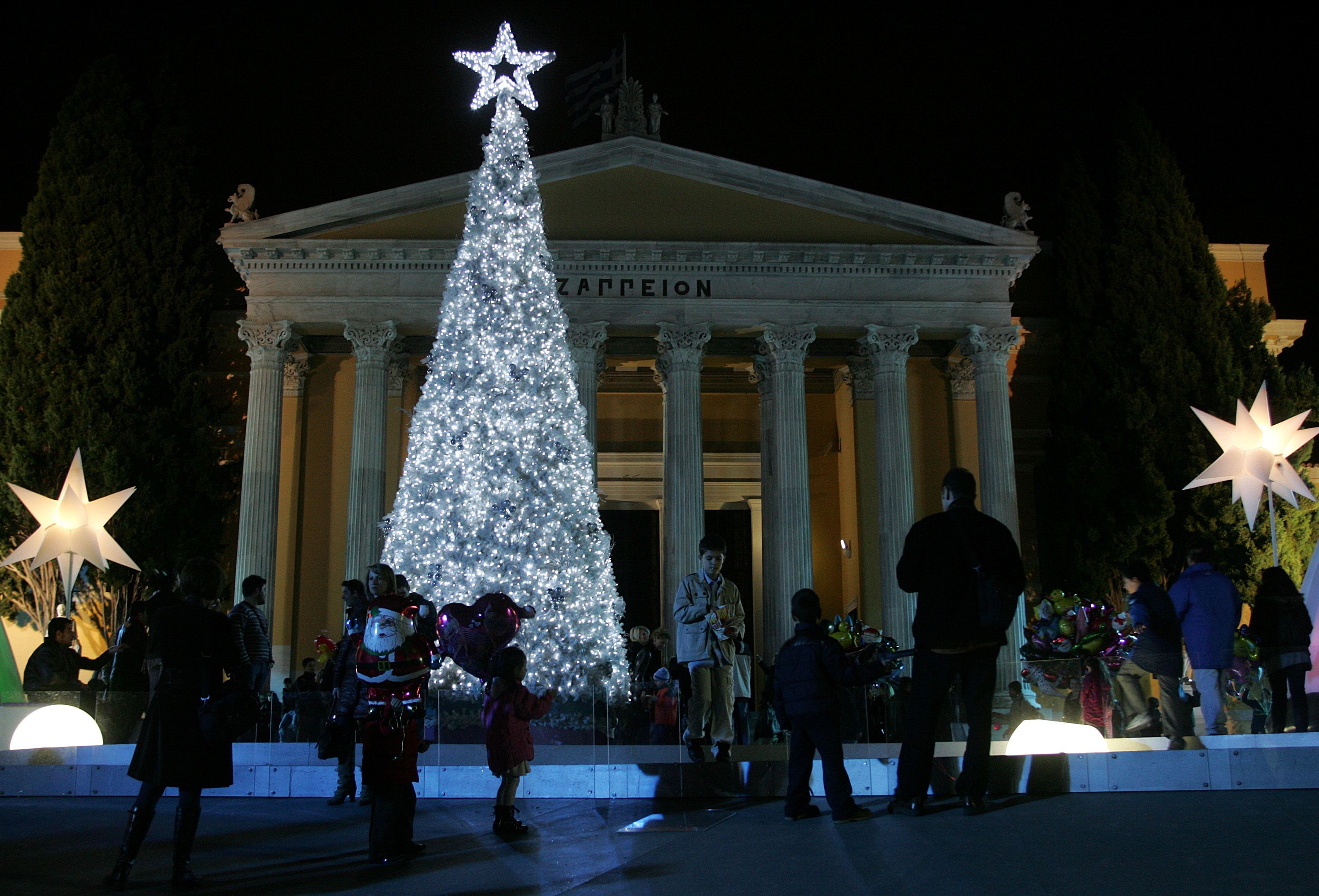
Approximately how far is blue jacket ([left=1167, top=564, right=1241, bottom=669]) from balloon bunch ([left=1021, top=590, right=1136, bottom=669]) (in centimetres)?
114

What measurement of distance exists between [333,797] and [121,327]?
17.7m

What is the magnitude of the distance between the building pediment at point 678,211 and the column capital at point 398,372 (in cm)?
234

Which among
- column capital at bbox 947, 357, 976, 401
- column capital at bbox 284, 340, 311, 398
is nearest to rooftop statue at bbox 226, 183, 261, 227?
column capital at bbox 284, 340, 311, 398

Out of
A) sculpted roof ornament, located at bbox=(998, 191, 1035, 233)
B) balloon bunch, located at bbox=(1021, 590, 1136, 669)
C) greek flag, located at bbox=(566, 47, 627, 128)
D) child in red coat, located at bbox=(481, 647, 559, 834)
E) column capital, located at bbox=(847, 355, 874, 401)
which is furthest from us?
column capital, located at bbox=(847, 355, 874, 401)

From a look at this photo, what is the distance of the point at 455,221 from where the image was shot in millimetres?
23297

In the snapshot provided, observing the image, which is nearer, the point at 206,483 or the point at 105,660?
the point at 105,660

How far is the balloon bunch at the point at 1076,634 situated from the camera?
1323cm

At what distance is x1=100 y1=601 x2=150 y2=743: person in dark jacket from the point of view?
10.9 metres

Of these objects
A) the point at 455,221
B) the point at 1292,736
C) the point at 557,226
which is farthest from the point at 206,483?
the point at 1292,736

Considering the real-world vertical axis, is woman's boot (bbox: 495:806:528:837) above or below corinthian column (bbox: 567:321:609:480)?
below

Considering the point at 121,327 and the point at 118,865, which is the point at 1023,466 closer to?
the point at 121,327

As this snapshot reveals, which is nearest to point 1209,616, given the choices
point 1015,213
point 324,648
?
point 324,648

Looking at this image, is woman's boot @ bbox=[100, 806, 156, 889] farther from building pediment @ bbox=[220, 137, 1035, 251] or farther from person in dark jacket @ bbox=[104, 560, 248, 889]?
building pediment @ bbox=[220, 137, 1035, 251]

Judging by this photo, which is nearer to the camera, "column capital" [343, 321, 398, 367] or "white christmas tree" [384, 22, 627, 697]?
"white christmas tree" [384, 22, 627, 697]
